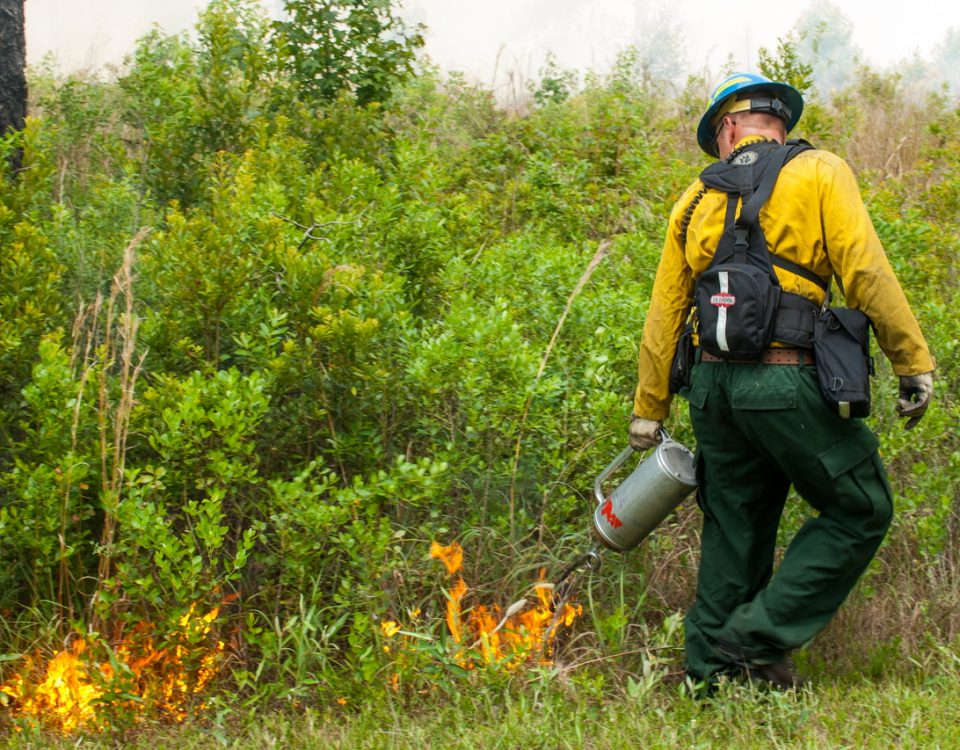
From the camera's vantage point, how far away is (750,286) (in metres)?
3.41

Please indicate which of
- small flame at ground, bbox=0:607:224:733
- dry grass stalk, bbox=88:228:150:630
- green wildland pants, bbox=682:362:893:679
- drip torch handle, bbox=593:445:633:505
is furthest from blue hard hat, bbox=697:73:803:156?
small flame at ground, bbox=0:607:224:733

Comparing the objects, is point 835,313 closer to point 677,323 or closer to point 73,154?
point 677,323

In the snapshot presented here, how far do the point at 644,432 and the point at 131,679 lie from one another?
2046 millimetres

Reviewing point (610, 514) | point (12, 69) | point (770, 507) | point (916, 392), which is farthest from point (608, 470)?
point (12, 69)

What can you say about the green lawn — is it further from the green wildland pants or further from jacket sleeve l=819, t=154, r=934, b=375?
jacket sleeve l=819, t=154, r=934, b=375

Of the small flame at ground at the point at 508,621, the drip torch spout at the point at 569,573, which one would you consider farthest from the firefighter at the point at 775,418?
the small flame at ground at the point at 508,621

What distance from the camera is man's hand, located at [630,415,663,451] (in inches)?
156

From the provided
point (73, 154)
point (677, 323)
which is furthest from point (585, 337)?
point (73, 154)

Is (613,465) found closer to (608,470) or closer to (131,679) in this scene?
(608,470)

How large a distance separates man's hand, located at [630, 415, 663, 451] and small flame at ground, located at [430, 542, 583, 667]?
0.66 metres

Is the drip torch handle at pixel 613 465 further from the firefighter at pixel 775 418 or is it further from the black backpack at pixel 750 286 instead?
the black backpack at pixel 750 286

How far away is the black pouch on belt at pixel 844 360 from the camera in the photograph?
3.36 metres

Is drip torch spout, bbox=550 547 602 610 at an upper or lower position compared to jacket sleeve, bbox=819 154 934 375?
lower

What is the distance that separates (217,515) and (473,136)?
6554 mm
